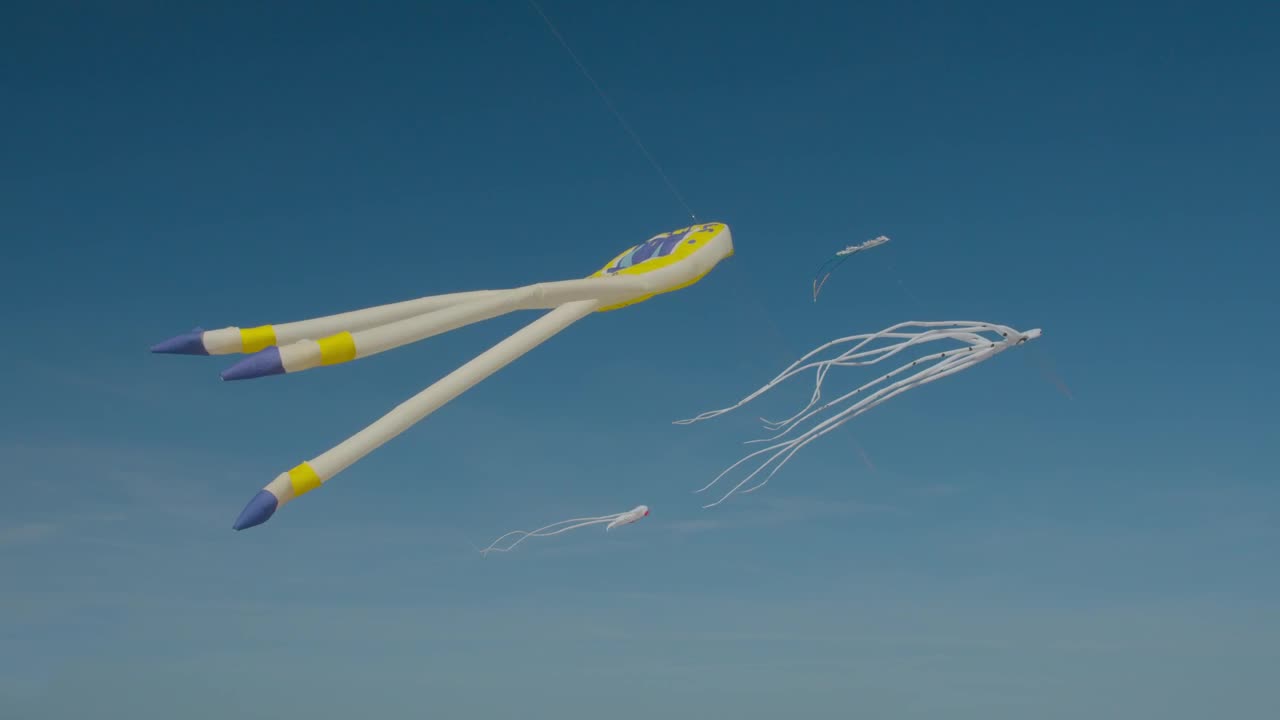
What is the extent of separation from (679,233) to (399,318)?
7.49 metres

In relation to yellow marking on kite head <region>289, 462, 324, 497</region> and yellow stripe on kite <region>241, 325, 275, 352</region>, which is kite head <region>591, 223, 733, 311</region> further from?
yellow marking on kite head <region>289, 462, 324, 497</region>

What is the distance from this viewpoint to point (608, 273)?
67.7ft

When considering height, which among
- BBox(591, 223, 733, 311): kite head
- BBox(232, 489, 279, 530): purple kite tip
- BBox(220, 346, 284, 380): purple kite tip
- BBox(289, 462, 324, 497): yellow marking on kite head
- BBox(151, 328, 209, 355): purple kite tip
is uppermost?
BBox(591, 223, 733, 311): kite head

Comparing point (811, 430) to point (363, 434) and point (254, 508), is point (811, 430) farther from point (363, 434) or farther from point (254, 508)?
point (254, 508)

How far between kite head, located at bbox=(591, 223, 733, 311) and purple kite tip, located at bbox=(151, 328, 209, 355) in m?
7.01

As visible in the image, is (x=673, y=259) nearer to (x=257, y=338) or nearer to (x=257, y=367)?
(x=257, y=338)

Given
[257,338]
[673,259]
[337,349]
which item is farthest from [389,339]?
[673,259]

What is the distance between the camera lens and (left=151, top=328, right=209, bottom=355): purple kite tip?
1362 cm

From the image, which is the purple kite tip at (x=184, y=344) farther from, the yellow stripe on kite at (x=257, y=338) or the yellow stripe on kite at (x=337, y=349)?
the yellow stripe on kite at (x=337, y=349)

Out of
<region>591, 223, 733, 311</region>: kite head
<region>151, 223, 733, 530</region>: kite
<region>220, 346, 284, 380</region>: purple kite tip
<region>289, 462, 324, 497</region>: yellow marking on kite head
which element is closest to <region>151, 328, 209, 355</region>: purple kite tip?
<region>151, 223, 733, 530</region>: kite

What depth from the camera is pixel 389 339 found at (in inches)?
574

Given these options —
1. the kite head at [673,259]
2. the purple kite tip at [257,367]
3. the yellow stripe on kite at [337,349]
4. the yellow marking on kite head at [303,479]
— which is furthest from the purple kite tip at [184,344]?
the kite head at [673,259]

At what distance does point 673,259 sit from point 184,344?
29.7 ft

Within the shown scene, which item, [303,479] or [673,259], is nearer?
[303,479]
